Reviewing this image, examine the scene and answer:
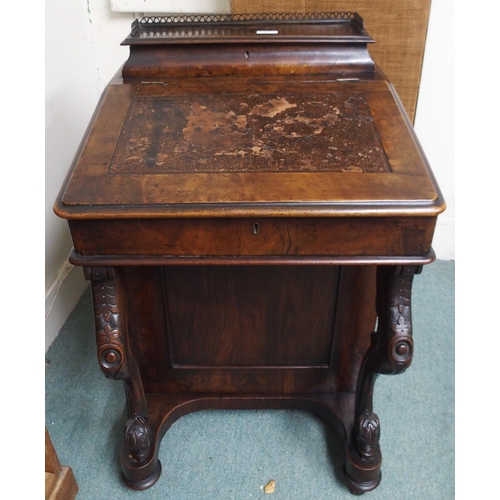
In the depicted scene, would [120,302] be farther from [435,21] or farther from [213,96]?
[435,21]

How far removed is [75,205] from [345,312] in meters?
0.86

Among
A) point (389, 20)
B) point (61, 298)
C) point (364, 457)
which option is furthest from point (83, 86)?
point (364, 457)

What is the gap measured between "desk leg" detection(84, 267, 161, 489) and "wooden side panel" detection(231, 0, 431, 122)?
3.50 feet

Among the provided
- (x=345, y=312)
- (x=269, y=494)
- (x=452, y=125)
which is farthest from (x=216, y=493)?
(x=452, y=125)

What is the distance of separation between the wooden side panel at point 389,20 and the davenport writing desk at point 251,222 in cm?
7

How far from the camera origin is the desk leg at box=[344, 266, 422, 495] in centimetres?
125

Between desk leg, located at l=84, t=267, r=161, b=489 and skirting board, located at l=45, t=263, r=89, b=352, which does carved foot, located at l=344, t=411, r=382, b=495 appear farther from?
skirting board, located at l=45, t=263, r=89, b=352

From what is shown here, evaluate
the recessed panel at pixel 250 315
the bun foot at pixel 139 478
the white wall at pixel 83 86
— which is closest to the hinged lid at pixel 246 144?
the recessed panel at pixel 250 315

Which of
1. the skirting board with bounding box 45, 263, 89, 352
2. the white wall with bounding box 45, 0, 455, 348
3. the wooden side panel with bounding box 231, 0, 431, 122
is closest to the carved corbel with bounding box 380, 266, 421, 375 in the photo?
the wooden side panel with bounding box 231, 0, 431, 122

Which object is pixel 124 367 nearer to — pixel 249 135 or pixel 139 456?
pixel 139 456

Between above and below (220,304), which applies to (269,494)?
below

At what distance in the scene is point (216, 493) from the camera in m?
1.54

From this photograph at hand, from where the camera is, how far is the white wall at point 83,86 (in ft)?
6.18

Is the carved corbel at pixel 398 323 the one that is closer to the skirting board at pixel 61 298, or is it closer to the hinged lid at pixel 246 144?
the hinged lid at pixel 246 144
